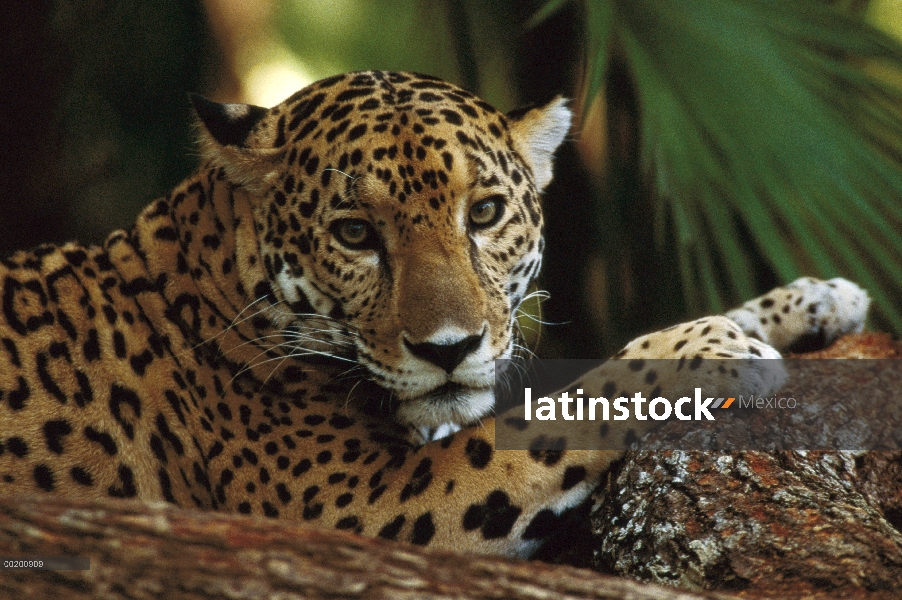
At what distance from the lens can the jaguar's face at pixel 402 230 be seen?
3.03m

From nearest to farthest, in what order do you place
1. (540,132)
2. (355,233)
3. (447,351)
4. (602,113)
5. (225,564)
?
(225,564) → (447,351) → (355,233) → (540,132) → (602,113)

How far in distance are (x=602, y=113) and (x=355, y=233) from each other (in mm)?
2613

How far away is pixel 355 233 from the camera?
3.24 meters

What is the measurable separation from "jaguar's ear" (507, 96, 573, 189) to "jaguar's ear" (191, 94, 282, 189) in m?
0.96

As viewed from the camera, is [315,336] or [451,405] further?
[315,336]

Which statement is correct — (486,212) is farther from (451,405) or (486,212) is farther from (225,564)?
(225,564)

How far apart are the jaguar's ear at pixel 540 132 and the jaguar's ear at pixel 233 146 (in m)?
0.96

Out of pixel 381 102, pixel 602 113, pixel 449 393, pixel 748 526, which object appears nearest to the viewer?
pixel 748 526

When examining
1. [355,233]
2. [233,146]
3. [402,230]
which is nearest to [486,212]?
[402,230]

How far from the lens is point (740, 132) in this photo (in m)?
4.30

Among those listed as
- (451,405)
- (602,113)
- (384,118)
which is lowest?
(451,405)

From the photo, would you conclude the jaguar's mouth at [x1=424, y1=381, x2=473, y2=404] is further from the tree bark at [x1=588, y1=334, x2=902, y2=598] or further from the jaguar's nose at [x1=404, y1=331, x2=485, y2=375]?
the tree bark at [x1=588, y1=334, x2=902, y2=598]

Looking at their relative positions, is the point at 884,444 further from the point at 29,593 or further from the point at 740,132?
the point at 29,593

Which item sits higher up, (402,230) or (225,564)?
(402,230)
